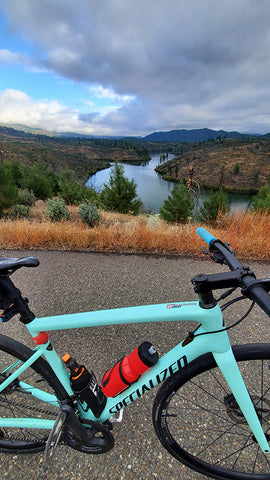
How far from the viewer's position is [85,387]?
43.9 inches

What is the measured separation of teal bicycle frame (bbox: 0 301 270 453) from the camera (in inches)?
35.1

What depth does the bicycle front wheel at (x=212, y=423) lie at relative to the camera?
3.32 ft

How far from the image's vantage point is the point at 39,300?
2.70 meters

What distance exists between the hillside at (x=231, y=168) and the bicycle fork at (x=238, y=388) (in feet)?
200

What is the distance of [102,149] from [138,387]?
142 m

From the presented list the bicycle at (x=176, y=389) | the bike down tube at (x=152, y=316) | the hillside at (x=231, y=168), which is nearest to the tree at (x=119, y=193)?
the bicycle at (x=176, y=389)

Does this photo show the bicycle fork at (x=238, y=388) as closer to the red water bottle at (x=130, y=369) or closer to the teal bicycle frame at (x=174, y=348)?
the teal bicycle frame at (x=174, y=348)

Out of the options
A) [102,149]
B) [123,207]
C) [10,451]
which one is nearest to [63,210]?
[10,451]

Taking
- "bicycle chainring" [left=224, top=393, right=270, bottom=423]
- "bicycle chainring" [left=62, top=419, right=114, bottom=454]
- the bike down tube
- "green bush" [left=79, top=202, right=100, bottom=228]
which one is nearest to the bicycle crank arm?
"bicycle chainring" [left=62, top=419, right=114, bottom=454]

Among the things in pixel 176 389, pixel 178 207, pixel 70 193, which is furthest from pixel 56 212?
pixel 70 193

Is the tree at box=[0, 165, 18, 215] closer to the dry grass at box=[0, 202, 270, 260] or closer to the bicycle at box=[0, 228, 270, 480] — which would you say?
the dry grass at box=[0, 202, 270, 260]

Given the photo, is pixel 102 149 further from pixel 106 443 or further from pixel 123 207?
pixel 106 443

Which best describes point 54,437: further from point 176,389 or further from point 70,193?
point 70,193

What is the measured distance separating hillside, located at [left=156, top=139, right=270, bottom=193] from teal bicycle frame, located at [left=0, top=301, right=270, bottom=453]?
200 feet
